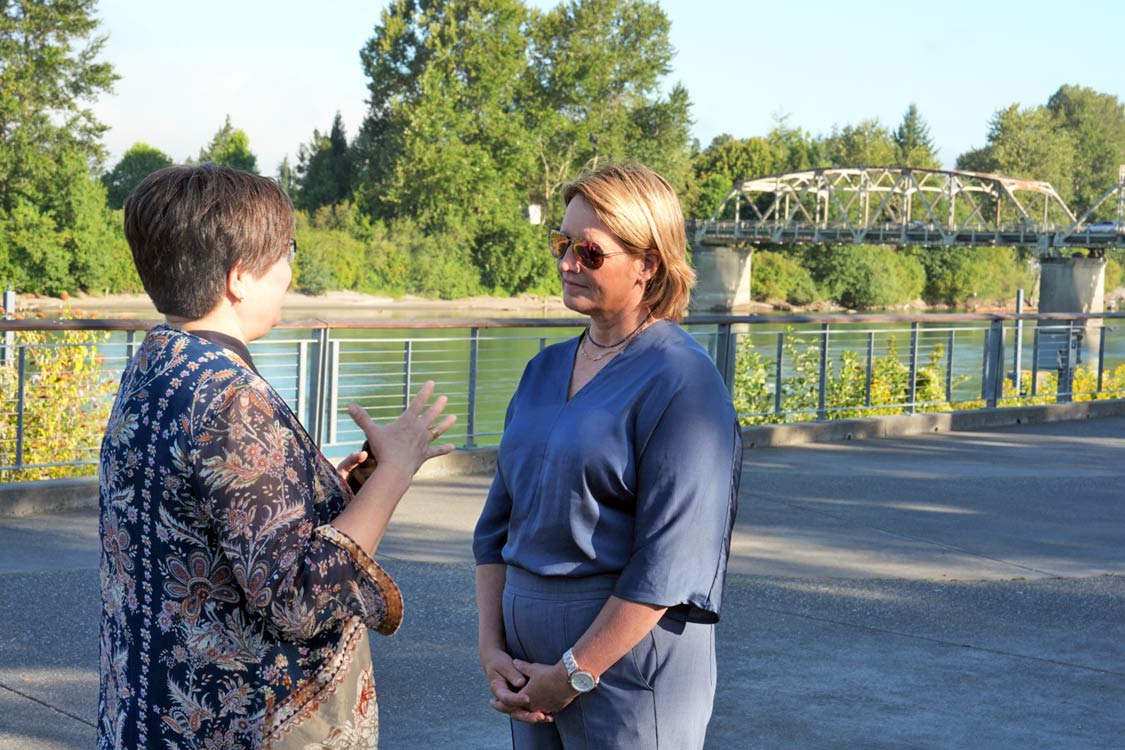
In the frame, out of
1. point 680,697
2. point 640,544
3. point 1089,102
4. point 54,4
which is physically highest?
point 1089,102

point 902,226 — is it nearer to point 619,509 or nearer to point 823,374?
point 823,374

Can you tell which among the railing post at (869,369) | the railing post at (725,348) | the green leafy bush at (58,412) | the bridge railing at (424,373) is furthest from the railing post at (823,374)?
the green leafy bush at (58,412)

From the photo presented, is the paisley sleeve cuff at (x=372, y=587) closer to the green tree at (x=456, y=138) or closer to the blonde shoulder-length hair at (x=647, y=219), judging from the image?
the blonde shoulder-length hair at (x=647, y=219)

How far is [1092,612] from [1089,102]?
138564 mm

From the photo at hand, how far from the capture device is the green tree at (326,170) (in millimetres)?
85812

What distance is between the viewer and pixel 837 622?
5695 mm

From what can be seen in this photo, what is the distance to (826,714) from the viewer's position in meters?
4.50

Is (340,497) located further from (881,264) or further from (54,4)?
(881,264)

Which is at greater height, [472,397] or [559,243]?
[559,243]

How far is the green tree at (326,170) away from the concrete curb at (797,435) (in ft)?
242

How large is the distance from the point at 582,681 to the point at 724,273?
80733 millimetres

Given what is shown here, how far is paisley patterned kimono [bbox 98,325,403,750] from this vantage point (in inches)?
79.2

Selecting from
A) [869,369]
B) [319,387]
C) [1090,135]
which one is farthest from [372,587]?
[1090,135]

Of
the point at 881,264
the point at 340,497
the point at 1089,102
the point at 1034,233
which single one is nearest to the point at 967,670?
the point at 340,497
